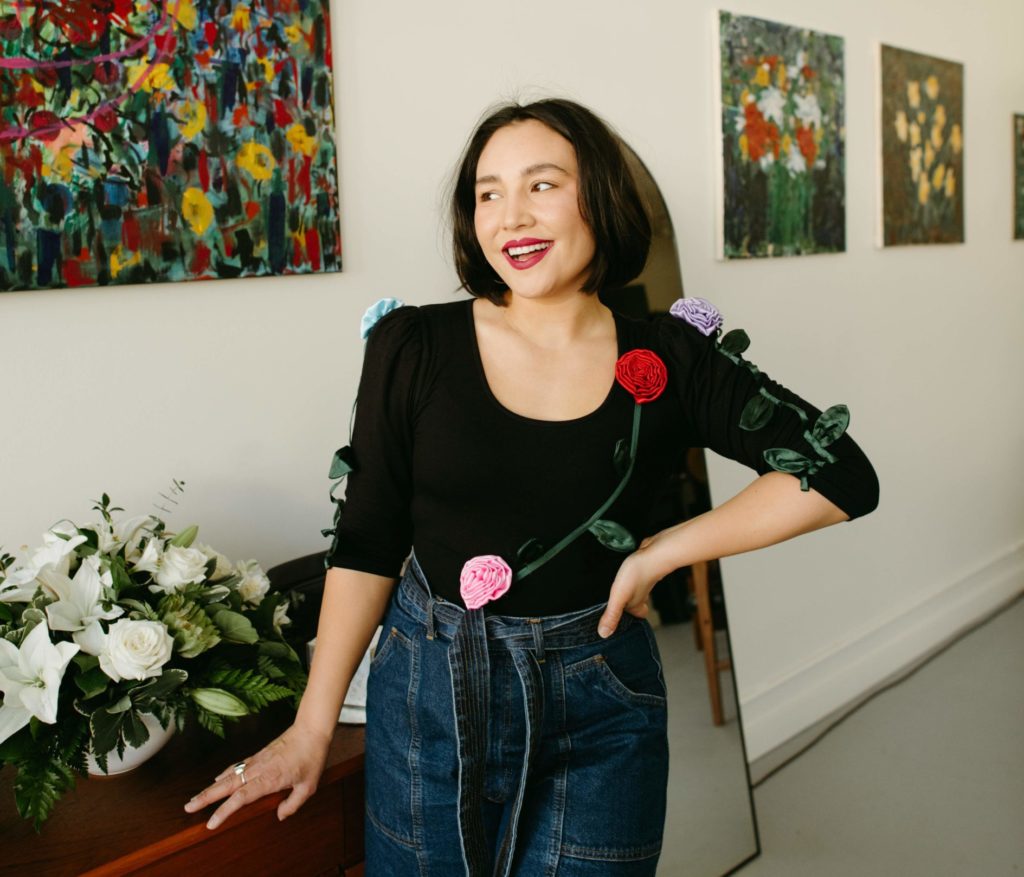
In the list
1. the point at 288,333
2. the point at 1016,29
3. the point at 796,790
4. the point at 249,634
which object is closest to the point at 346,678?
the point at 249,634

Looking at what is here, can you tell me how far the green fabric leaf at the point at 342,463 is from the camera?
4.13ft

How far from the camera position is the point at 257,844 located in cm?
124

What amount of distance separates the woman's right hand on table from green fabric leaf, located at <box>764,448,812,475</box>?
0.69m

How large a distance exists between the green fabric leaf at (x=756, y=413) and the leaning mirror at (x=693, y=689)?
823 mm

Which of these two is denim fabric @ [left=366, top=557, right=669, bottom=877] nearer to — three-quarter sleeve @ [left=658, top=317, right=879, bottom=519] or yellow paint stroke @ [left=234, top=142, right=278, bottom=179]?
three-quarter sleeve @ [left=658, top=317, right=879, bottom=519]

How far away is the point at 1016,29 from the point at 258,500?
3358mm

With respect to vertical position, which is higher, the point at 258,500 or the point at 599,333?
the point at 599,333

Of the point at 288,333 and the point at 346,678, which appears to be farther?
the point at 288,333

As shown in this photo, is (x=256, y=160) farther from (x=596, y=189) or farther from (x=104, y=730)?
(x=104, y=730)

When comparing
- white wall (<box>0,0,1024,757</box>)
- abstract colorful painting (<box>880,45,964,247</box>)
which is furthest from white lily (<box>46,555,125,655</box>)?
abstract colorful painting (<box>880,45,964,247</box>)

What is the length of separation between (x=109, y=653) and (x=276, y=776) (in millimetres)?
262

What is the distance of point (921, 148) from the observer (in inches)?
124

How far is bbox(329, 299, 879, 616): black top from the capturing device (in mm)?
1223

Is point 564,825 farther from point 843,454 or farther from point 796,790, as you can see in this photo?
point 796,790
